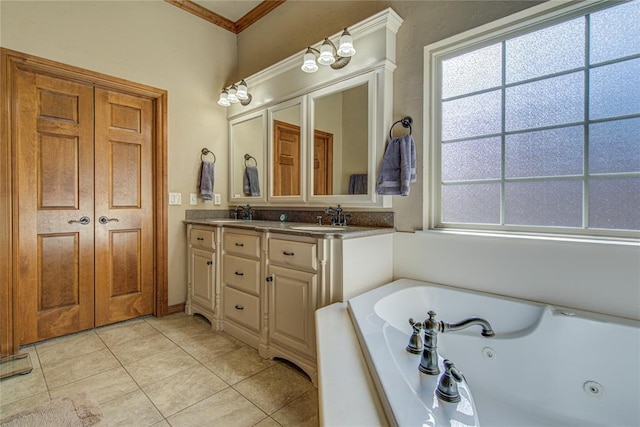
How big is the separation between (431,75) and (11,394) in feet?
10.1

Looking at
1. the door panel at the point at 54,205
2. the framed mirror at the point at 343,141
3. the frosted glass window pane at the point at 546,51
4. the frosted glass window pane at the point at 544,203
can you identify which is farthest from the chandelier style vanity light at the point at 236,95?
the frosted glass window pane at the point at 544,203

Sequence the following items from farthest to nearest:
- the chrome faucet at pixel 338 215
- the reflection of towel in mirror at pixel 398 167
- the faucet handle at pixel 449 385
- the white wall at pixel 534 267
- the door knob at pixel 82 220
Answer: the door knob at pixel 82 220 → the chrome faucet at pixel 338 215 → the reflection of towel in mirror at pixel 398 167 → the white wall at pixel 534 267 → the faucet handle at pixel 449 385

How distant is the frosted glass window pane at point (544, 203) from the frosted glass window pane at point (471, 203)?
67mm

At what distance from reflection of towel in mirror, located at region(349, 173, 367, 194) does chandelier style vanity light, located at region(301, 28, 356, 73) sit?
2.67ft

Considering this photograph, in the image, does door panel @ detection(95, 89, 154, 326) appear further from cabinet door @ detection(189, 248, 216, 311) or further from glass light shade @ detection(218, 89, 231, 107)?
glass light shade @ detection(218, 89, 231, 107)

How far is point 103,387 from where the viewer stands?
1.70 m

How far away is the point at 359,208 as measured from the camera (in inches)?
87.1

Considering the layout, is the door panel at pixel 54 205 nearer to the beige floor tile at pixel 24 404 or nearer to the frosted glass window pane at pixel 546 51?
the beige floor tile at pixel 24 404

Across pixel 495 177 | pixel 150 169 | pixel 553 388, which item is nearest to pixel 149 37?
pixel 150 169

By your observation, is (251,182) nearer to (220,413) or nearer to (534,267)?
(220,413)

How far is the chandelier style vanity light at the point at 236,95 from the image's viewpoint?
2.83 m

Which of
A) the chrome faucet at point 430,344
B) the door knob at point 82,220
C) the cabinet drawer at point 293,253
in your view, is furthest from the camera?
the door knob at point 82,220

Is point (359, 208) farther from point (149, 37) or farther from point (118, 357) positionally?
point (149, 37)

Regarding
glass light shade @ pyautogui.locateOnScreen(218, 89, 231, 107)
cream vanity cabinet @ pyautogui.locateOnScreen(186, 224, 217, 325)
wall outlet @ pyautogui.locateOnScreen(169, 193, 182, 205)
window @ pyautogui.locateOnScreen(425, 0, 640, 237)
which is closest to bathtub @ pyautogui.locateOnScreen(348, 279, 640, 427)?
window @ pyautogui.locateOnScreen(425, 0, 640, 237)
